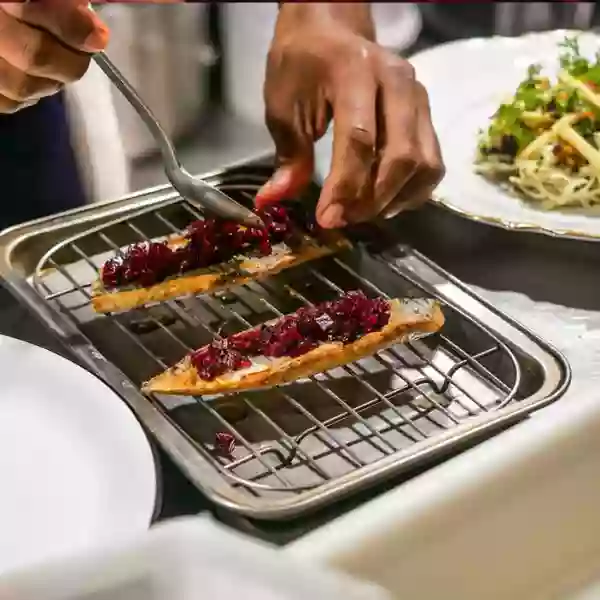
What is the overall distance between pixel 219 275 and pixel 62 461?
0.29 meters

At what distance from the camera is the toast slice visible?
3.00ft

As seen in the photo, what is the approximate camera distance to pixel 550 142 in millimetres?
1147

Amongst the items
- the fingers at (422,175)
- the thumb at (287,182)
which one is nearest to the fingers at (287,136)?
the thumb at (287,182)

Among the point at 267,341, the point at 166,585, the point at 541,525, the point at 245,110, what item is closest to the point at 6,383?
the point at 267,341

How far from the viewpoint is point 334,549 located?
0.56m

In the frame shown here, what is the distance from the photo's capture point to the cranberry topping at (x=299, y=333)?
828mm

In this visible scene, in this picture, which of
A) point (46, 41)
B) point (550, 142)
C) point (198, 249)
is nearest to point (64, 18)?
point (46, 41)

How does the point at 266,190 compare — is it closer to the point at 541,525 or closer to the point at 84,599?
the point at 541,525

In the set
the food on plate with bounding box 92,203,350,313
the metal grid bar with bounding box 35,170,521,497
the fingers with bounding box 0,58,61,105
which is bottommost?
the metal grid bar with bounding box 35,170,521,497

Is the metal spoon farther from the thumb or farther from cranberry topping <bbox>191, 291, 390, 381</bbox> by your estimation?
cranberry topping <bbox>191, 291, 390, 381</bbox>

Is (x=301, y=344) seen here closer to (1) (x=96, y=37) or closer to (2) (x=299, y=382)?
(2) (x=299, y=382)

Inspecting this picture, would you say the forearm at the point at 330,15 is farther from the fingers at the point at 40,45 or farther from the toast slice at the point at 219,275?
the fingers at the point at 40,45

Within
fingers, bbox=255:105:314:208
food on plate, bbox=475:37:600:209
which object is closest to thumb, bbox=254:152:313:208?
fingers, bbox=255:105:314:208

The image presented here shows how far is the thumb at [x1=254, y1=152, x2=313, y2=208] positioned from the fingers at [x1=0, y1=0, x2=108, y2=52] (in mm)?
299
